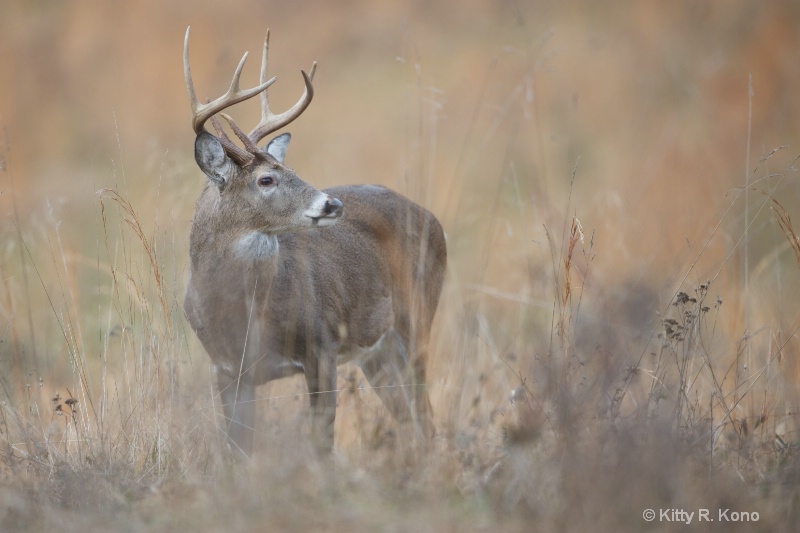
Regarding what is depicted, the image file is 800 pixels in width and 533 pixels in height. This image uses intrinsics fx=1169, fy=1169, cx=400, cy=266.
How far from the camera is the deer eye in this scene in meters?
6.37

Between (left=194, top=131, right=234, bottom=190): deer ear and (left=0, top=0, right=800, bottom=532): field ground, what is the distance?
0.44m

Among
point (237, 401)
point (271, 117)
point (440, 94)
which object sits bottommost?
point (237, 401)

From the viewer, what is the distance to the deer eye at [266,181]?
6371 mm

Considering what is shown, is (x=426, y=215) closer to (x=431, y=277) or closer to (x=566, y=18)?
(x=431, y=277)

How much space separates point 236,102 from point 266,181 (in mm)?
461

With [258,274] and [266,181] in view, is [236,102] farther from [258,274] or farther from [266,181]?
[258,274]

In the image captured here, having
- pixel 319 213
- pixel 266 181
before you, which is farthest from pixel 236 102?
pixel 319 213

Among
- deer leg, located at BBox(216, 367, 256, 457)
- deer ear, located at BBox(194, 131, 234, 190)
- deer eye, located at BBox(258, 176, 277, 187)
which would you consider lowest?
deer leg, located at BBox(216, 367, 256, 457)

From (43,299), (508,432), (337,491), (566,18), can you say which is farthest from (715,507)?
(566,18)

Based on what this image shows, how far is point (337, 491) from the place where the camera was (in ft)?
13.7

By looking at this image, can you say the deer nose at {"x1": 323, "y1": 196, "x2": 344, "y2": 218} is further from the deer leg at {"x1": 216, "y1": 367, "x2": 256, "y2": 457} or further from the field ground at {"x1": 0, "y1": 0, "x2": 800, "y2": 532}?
the deer leg at {"x1": 216, "y1": 367, "x2": 256, "y2": 457}

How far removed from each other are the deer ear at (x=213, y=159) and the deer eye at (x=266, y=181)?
0.17 meters

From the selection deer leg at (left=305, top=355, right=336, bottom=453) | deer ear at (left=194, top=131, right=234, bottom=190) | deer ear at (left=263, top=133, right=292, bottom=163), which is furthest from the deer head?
deer leg at (left=305, top=355, right=336, bottom=453)

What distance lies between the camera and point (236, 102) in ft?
20.4
